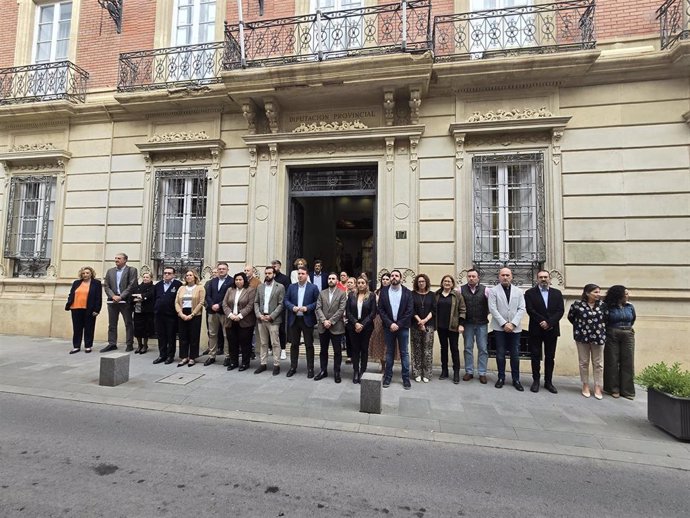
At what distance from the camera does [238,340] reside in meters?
7.60

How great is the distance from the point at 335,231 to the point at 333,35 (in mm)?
6949

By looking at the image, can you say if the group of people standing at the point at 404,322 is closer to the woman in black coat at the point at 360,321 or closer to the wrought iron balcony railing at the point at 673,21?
the woman in black coat at the point at 360,321

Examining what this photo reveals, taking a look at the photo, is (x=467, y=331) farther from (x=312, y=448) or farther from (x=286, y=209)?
(x=286, y=209)

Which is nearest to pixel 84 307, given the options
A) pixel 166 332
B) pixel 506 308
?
pixel 166 332

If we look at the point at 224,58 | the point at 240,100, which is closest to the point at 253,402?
the point at 240,100

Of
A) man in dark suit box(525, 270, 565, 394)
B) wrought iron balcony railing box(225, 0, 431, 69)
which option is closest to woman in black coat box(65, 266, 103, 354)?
wrought iron balcony railing box(225, 0, 431, 69)

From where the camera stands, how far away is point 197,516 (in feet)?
9.64

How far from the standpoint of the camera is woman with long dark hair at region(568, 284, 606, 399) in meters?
6.18

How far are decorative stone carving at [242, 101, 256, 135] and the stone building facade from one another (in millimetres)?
50

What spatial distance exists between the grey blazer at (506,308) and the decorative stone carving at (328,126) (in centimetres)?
481

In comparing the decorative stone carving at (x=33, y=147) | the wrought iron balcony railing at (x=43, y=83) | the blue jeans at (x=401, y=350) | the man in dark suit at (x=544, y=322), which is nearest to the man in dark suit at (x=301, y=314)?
the blue jeans at (x=401, y=350)

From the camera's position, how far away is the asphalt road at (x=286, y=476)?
10.2 feet

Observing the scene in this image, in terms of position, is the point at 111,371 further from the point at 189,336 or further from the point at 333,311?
the point at 333,311

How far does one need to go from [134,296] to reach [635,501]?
9268 mm
